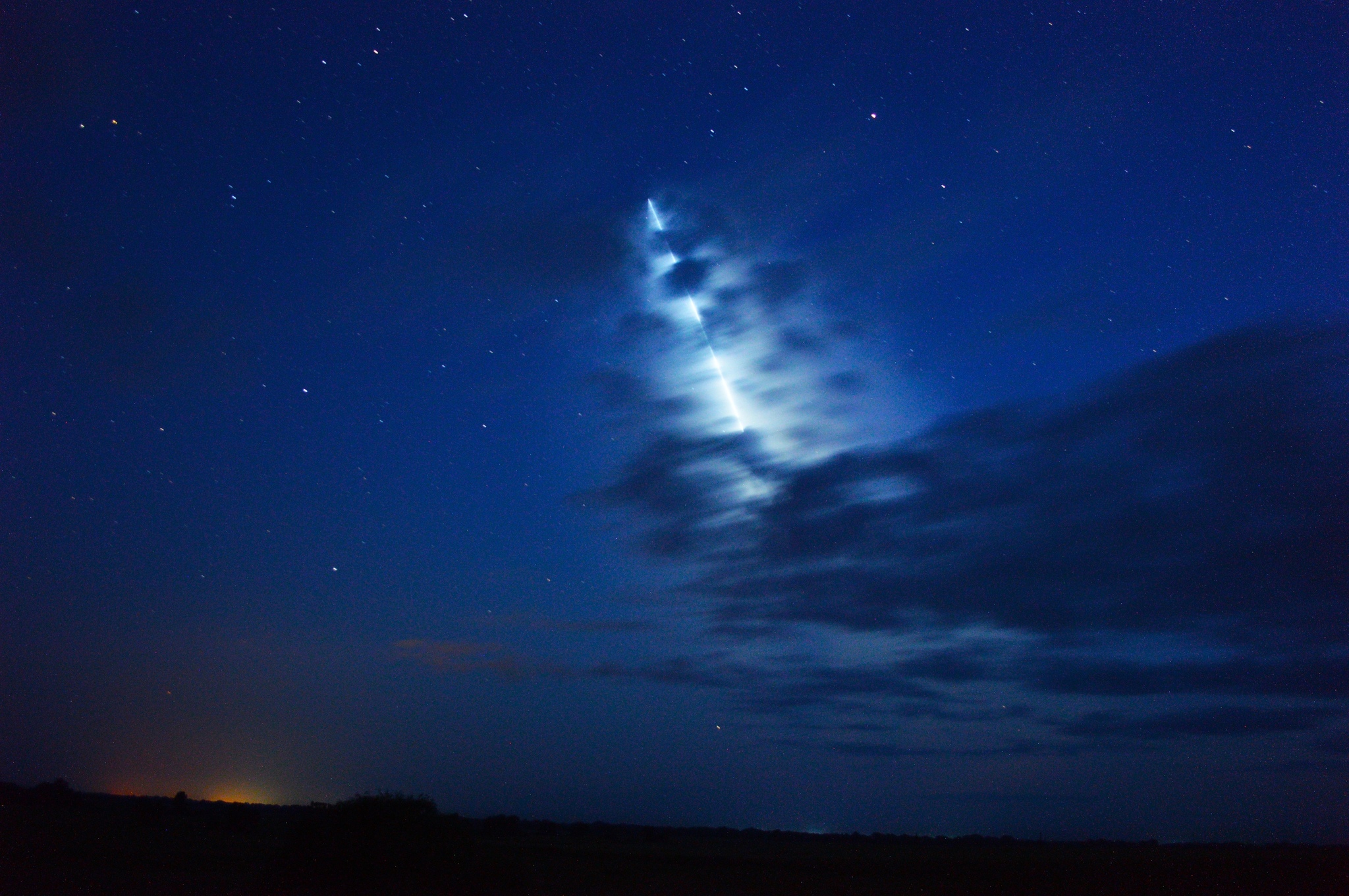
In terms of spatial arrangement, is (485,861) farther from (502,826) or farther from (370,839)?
(502,826)

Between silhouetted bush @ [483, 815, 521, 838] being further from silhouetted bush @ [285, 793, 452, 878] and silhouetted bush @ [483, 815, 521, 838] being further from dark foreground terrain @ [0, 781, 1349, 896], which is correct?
silhouetted bush @ [285, 793, 452, 878]

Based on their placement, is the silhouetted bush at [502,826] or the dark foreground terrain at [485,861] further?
the silhouetted bush at [502,826]

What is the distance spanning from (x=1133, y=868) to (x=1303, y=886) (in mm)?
12146

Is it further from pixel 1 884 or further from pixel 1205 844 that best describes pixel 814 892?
pixel 1205 844

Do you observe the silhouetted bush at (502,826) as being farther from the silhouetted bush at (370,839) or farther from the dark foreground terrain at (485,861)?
the silhouetted bush at (370,839)

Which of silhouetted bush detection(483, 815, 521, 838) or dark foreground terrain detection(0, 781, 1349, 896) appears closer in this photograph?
dark foreground terrain detection(0, 781, 1349, 896)

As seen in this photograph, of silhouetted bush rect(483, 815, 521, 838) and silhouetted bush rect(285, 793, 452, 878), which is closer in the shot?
silhouetted bush rect(285, 793, 452, 878)

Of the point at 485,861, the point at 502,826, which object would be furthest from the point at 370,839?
the point at 502,826

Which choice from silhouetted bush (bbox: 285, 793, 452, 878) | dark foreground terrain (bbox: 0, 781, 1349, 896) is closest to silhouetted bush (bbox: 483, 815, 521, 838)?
dark foreground terrain (bbox: 0, 781, 1349, 896)

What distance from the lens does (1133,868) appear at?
50625 millimetres

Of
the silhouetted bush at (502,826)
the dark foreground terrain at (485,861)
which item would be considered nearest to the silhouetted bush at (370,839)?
the dark foreground terrain at (485,861)

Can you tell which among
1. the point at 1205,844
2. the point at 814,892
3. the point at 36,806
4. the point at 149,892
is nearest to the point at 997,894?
the point at 814,892

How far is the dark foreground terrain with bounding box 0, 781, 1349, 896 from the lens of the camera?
85.7 ft

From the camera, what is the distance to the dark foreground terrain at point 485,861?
26125 millimetres
